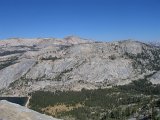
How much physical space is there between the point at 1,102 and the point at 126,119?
149816mm

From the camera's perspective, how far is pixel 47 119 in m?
35.2

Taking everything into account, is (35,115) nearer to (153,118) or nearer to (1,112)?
(1,112)

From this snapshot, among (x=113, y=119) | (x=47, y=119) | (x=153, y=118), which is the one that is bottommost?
(x=113, y=119)

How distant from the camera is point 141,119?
151 m

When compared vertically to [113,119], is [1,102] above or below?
above

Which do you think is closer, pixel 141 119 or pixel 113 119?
pixel 141 119

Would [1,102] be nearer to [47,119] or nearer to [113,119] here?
[47,119]

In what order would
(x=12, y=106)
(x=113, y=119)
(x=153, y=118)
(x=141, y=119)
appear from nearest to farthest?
1. (x=12, y=106)
2. (x=153, y=118)
3. (x=141, y=119)
4. (x=113, y=119)

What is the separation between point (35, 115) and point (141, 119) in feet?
400

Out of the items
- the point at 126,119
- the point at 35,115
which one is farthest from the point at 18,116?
the point at 126,119

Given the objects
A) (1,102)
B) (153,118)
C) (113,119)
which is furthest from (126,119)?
(1,102)

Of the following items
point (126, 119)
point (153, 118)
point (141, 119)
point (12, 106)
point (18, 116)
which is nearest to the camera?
point (18, 116)

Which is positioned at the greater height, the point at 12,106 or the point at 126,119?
the point at 12,106

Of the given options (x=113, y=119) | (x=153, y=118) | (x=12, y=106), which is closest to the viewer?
(x=12, y=106)
